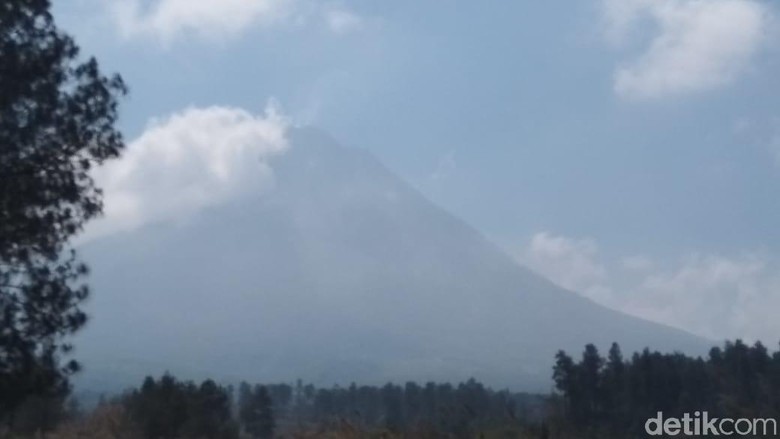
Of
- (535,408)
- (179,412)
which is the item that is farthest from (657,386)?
(179,412)

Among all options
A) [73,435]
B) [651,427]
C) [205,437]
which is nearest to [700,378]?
[651,427]

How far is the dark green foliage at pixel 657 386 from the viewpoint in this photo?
19.1 metres

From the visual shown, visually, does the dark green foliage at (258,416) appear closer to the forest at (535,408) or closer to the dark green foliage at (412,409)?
the forest at (535,408)

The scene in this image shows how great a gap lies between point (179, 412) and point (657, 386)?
7938 mm

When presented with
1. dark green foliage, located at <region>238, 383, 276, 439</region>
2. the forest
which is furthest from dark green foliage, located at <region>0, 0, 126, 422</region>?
dark green foliage, located at <region>238, 383, 276, 439</region>

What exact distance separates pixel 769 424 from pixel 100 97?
9553 mm

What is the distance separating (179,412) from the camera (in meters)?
22.9

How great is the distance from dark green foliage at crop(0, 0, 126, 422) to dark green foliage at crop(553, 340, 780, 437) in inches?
268

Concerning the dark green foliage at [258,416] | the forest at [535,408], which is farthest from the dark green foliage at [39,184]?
the dark green foliage at [258,416]

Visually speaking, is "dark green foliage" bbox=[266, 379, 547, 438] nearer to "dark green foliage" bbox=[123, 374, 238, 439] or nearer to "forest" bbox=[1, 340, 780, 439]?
"forest" bbox=[1, 340, 780, 439]

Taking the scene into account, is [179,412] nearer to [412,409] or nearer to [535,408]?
[535,408]

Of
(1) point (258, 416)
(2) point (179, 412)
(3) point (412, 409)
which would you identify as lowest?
(2) point (179, 412)

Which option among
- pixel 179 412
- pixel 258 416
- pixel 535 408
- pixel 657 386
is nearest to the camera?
pixel 657 386

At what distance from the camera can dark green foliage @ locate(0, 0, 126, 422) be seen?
17391mm
